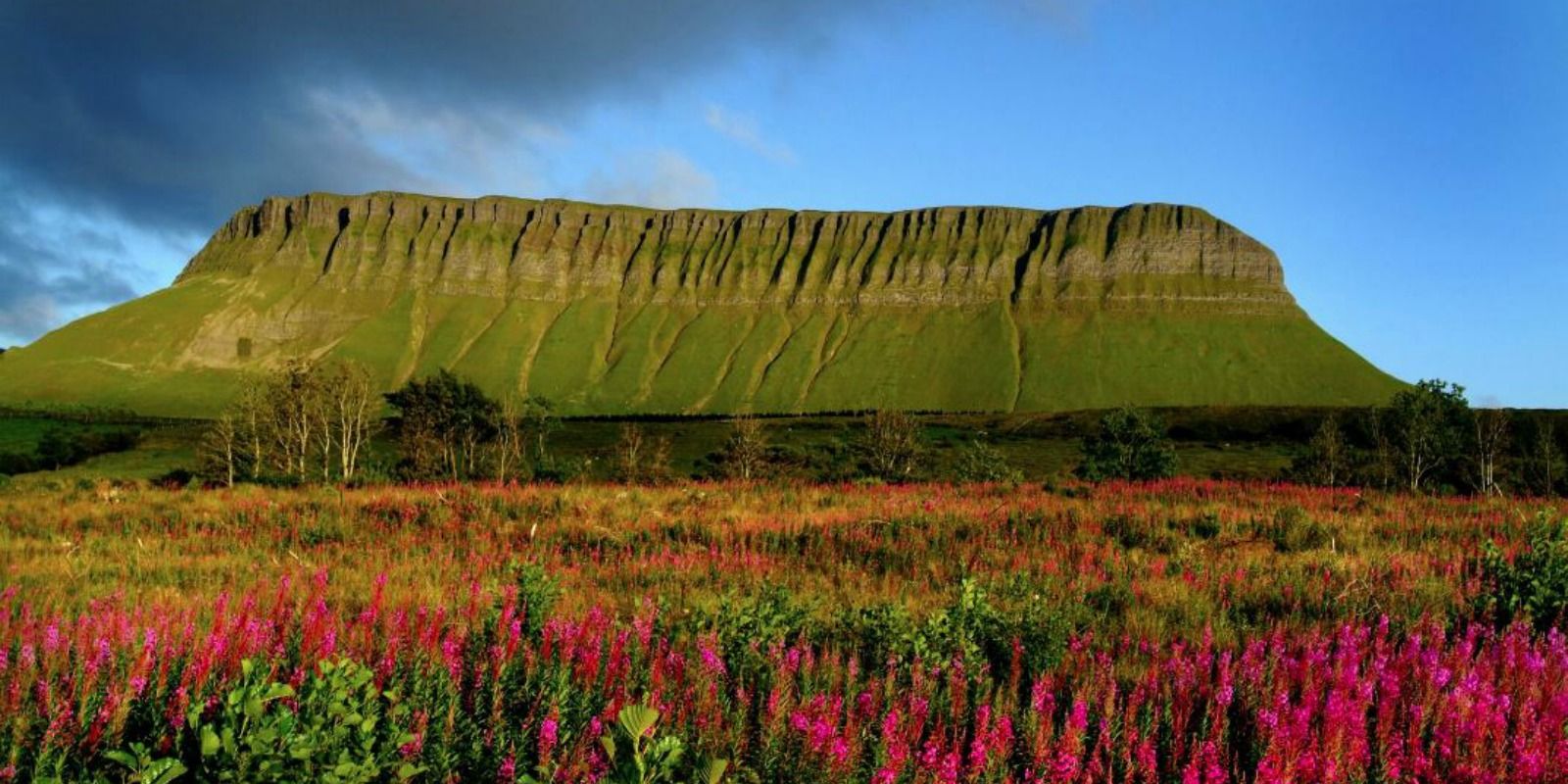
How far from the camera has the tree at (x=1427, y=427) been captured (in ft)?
200

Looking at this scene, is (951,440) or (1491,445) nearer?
(1491,445)

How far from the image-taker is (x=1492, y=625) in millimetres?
6367

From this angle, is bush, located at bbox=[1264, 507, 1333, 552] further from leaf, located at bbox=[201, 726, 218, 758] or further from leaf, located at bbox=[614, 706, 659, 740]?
leaf, located at bbox=[201, 726, 218, 758]

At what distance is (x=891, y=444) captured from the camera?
65062 mm

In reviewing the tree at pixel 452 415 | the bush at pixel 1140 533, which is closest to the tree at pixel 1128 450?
the bush at pixel 1140 533

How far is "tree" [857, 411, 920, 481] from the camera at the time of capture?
63875 mm

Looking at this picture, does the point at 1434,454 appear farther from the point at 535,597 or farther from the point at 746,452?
the point at 535,597

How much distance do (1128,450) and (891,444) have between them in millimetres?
16979

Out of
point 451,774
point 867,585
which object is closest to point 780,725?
point 451,774

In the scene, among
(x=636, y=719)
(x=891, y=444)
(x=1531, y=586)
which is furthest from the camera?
(x=891, y=444)

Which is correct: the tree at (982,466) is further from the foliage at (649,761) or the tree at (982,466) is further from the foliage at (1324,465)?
the foliage at (649,761)

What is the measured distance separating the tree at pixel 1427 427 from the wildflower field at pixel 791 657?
61.0 meters

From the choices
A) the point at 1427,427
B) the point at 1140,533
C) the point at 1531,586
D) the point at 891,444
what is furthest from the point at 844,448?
the point at 1531,586

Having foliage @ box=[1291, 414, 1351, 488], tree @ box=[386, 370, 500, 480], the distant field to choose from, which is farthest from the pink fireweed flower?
tree @ box=[386, 370, 500, 480]
